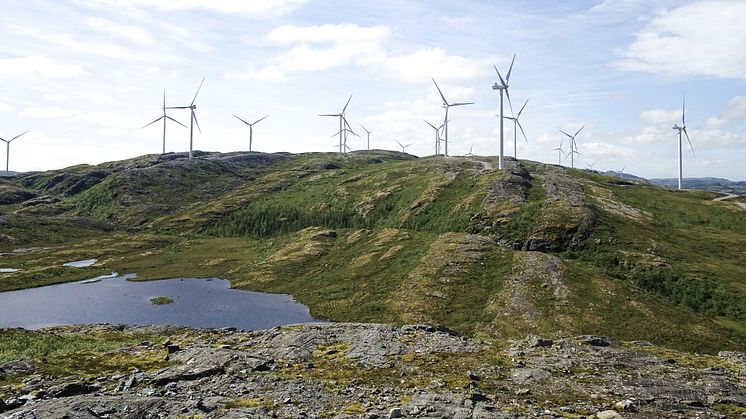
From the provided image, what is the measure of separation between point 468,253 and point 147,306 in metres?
66.7

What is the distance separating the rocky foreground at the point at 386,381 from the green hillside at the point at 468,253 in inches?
940

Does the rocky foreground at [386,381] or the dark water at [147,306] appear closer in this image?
the rocky foreground at [386,381]

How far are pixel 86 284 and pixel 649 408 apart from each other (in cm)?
11313

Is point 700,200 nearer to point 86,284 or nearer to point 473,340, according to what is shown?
point 473,340

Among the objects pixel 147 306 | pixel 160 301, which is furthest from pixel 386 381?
pixel 160 301

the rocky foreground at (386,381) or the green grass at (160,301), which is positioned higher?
the rocky foreground at (386,381)

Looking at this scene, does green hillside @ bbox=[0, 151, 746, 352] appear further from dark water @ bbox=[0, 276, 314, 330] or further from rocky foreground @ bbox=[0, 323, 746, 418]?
rocky foreground @ bbox=[0, 323, 746, 418]

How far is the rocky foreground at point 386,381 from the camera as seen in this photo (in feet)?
90.3

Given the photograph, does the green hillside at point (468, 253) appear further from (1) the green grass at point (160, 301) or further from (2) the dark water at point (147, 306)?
(1) the green grass at point (160, 301)

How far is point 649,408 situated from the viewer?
1182 inches

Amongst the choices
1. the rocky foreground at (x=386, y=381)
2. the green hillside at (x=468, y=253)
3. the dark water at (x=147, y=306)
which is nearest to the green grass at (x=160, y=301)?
the dark water at (x=147, y=306)

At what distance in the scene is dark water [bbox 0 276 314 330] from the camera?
74.6 m

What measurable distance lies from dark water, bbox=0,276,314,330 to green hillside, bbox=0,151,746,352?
699cm

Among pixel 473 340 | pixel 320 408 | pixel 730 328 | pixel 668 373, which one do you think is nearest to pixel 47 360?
pixel 320 408
